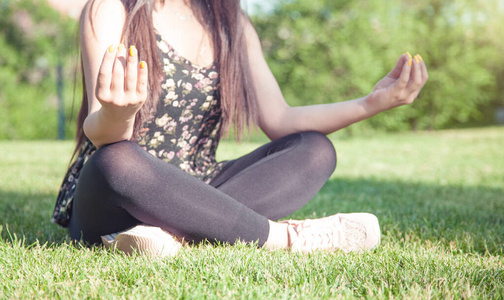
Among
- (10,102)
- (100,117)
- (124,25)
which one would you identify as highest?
(124,25)

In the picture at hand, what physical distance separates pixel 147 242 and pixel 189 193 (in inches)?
7.8

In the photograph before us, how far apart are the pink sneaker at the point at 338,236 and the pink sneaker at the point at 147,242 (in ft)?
1.39

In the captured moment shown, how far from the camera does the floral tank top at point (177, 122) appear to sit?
1803 millimetres

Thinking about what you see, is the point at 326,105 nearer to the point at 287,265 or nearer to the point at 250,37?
the point at 250,37

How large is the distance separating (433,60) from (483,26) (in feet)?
9.52

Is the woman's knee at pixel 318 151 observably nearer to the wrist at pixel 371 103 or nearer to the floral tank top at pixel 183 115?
the wrist at pixel 371 103

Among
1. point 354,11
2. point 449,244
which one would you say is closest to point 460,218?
point 449,244

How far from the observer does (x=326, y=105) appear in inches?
76.0

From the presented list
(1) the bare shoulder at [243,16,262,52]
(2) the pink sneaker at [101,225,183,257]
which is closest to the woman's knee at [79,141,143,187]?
(2) the pink sneaker at [101,225,183,257]

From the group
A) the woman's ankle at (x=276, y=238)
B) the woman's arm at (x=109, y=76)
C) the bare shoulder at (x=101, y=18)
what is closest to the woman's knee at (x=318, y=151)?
the woman's ankle at (x=276, y=238)

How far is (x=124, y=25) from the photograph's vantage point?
1.72 meters

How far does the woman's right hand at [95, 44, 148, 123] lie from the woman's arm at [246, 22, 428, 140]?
0.91 metres

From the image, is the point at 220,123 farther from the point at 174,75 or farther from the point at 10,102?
the point at 10,102

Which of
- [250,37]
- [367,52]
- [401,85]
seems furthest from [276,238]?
[367,52]
